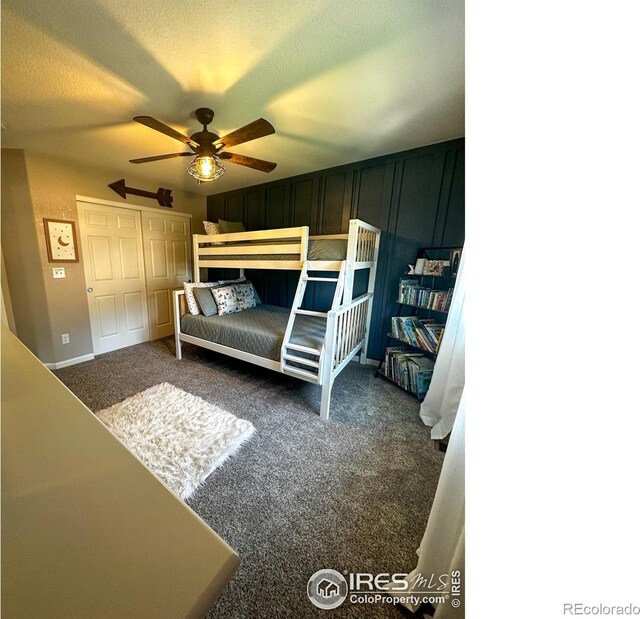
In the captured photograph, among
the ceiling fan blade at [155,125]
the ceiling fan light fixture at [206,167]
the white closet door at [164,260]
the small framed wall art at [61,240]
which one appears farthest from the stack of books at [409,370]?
the small framed wall art at [61,240]

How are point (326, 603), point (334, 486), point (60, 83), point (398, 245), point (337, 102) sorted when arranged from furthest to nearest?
1. point (398, 245)
2. point (337, 102)
3. point (60, 83)
4. point (334, 486)
5. point (326, 603)

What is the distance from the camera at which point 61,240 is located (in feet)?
8.89

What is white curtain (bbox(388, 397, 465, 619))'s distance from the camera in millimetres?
764

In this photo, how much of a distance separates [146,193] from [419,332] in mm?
4051

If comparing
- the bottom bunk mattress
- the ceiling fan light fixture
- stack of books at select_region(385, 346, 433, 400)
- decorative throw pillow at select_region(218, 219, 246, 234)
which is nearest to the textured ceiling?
the ceiling fan light fixture

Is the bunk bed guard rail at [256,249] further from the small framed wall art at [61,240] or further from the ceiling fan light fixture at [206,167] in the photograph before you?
the small framed wall art at [61,240]

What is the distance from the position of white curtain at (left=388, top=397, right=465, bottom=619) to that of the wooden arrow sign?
14.3ft

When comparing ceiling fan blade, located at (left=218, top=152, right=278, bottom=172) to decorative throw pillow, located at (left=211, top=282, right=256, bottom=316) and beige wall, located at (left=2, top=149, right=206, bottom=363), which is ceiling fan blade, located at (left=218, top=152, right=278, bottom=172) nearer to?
decorative throw pillow, located at (left=211, top=282, right=256, bottom=316)
